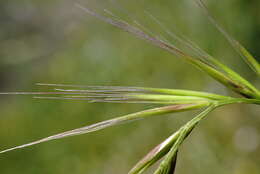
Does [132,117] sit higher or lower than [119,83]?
lower

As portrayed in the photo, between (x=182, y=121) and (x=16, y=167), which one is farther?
(x=16, y=167)

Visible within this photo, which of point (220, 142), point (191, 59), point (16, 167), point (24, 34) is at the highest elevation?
point (24, 34)

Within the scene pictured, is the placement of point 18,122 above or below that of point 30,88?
below

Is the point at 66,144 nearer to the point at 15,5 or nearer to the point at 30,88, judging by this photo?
the point at 30,88

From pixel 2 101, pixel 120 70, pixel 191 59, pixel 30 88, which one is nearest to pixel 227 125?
pixel 120 70

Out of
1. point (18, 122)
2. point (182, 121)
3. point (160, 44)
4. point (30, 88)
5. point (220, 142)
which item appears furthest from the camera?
point (30, 88)

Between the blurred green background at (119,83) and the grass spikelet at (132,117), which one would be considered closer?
the grass spikelet at (132,117)

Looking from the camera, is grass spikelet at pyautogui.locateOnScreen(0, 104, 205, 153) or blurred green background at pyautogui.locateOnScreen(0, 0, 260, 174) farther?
blurred green background at pyautogui.locateOnScreen(0, 0, 260, 174)

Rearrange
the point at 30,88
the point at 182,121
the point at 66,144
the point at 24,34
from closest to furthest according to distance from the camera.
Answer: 1. the point at 182,121
2. the point at 66,144
3. the point at 30,88
4. the point at 24,34
